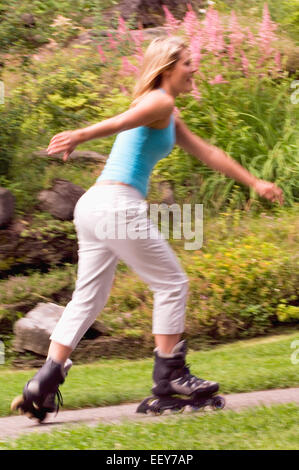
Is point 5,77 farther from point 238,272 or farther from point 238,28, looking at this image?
point 238,272

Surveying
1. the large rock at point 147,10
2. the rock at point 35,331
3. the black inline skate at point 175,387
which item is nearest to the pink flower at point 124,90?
the large rock at point 147,10

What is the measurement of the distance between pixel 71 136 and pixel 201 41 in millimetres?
6835

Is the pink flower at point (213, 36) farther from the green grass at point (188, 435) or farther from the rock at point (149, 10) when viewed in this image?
the green grass at point (188, 435)

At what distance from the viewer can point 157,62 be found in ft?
14.1

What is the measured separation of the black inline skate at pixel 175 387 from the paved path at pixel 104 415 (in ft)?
0.34

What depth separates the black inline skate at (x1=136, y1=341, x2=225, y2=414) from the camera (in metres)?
4.41

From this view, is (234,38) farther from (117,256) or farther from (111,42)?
(117,256)

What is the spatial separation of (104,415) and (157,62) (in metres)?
1.96

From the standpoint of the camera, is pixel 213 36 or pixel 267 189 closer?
pixel 267 189

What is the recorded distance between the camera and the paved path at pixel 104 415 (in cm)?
434

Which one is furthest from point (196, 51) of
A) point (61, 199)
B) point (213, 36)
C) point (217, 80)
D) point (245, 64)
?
point (61, 199)

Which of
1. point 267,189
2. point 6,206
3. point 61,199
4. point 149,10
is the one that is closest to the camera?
point 267,189

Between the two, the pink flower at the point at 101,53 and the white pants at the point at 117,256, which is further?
the pink flower at the point at 101,53
